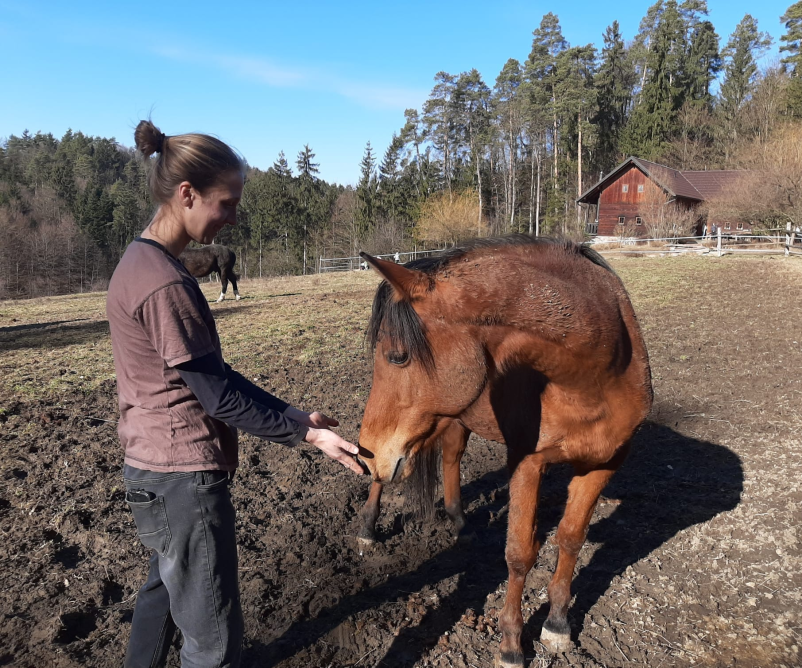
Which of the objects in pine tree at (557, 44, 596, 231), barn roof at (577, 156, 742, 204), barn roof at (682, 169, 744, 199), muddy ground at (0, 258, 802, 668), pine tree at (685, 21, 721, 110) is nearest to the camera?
muddy ground at (0, 258, 802, 668)

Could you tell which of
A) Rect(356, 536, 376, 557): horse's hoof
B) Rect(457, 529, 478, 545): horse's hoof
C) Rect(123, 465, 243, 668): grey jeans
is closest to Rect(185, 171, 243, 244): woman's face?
Rect(123, 465, 243, 668): grey jeans

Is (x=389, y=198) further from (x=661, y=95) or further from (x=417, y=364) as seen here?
(x=417, y=364)

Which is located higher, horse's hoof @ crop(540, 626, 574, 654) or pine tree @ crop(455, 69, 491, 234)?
pine tree @ crop(455, 69, 491, 234)

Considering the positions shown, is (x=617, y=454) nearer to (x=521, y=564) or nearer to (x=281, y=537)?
(x=521, y=564)

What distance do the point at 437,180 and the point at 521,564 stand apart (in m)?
48.1

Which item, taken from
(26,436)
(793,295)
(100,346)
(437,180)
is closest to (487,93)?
(437,180)

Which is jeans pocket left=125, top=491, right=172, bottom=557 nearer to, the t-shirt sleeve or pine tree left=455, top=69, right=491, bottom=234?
the t-shirt sleeve

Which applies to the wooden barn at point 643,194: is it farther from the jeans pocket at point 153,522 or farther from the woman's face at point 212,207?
the jeans pocket at point 153,522

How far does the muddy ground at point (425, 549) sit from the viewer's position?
2621 mm

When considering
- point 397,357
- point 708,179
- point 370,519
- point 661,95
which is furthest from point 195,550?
point 661,95

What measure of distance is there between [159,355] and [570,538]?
2.20 m

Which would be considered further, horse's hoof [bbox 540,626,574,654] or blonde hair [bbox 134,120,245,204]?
horse's hoof [bbox 540,626,574,654]

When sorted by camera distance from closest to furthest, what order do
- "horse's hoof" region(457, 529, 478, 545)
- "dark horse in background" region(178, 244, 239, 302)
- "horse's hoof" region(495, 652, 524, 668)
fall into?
"horse's hoof" region(495, 652, 524, 668), "horse's hoof" region(457, 529, 478, 545), "dark horse in background" region(178, 244, 239, 302)

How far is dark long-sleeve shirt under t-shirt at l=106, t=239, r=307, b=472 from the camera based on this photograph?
5.09 feet
